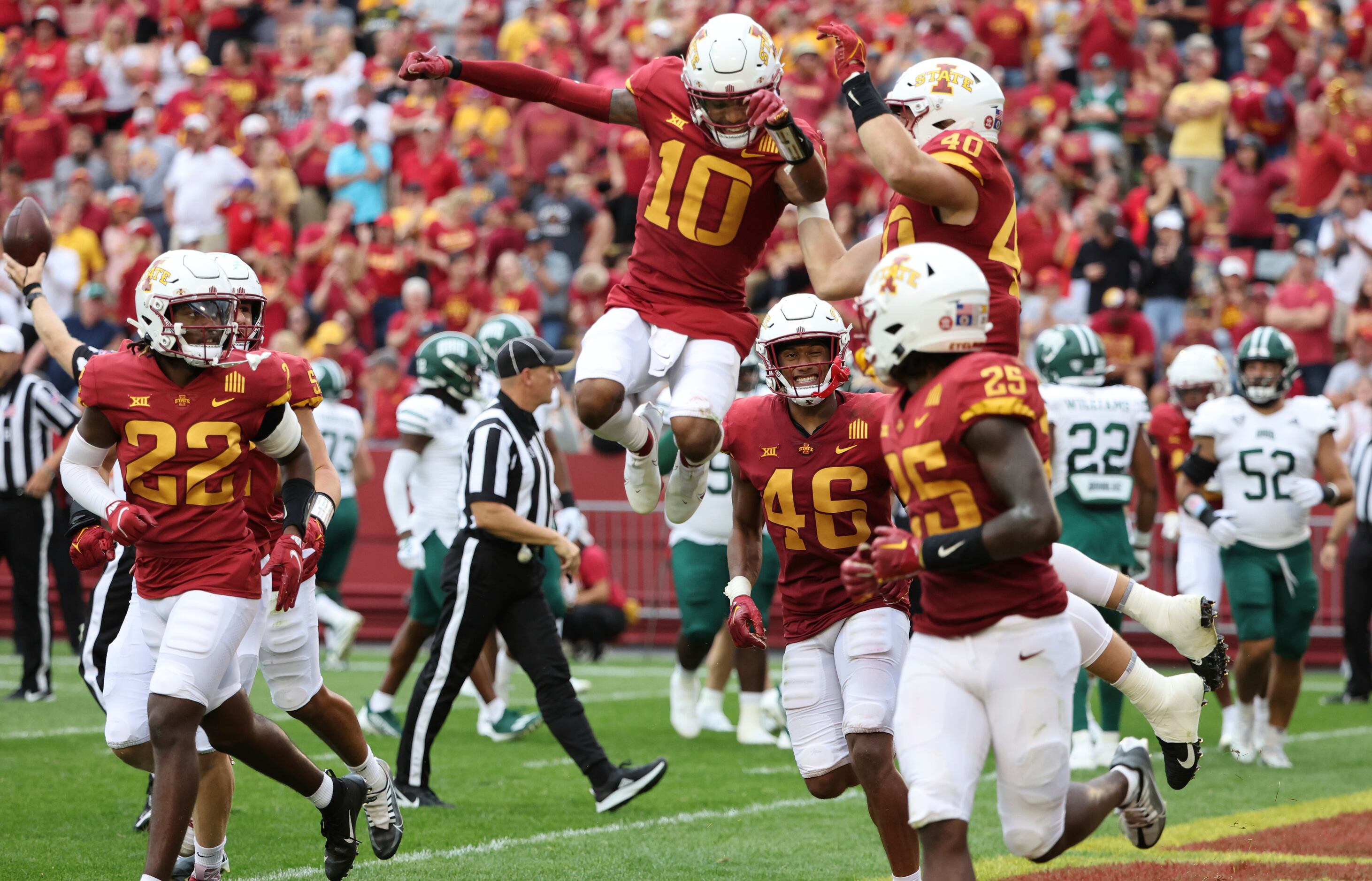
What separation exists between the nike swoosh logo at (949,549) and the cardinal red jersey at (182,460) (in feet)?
8.14

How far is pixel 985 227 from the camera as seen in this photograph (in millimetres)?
5445

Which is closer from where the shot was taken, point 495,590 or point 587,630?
point 495,590

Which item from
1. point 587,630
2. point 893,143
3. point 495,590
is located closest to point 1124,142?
point 587,630

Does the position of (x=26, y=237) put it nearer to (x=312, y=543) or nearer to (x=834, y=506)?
(x=312, y=543)

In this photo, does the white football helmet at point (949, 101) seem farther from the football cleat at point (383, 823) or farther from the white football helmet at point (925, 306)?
the football cleat at point (383, 823)

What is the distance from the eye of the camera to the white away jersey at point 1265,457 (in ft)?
30.7

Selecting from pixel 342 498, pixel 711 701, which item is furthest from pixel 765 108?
pixel 342 498

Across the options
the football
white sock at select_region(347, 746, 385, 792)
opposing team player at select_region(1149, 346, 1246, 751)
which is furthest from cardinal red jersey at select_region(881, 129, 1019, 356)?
opposing team player at select_region(1149, 346, 1246, 751)

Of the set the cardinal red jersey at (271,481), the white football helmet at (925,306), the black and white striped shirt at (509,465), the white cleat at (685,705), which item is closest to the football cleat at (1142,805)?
the white football helmet at (925,306)

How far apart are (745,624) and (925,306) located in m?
1.51


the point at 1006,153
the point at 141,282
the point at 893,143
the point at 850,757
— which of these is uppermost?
the point at 1006,153

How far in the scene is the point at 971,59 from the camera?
16.6 m

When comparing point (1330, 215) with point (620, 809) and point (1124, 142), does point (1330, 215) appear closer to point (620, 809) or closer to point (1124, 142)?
point (1124, 142)

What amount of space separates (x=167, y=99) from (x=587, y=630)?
11.2m
